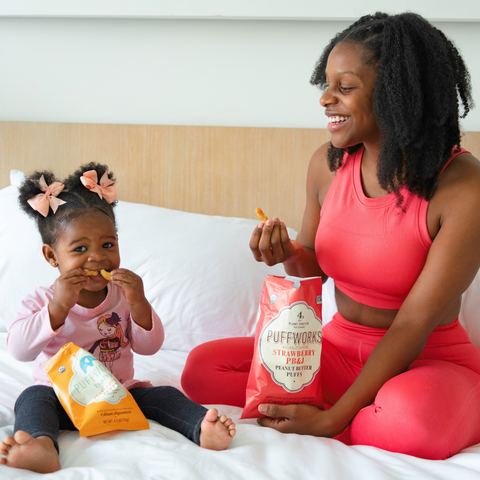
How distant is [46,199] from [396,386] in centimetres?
85

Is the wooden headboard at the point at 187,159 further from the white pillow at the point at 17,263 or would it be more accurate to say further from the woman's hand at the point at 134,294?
the woman's hand at the point at 134,294

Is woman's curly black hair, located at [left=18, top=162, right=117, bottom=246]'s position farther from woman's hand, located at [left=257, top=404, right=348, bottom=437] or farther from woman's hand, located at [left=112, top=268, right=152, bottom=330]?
woman's hand, located at [left=257, top=404, right=348, bottom=437]

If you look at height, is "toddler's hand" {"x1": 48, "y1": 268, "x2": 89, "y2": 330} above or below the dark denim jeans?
above

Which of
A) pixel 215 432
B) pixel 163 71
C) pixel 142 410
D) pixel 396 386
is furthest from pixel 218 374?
pixel 163 71

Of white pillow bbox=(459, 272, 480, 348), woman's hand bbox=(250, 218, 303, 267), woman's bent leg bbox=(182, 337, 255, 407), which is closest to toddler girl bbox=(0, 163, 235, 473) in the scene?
woman's bent leg bbox=(182, 337, 255, 407)

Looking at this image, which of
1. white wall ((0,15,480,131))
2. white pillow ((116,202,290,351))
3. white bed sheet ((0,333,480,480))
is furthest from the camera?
white wall ((0,15,480,131))

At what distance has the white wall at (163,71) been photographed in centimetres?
183

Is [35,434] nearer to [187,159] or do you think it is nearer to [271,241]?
[271,241]

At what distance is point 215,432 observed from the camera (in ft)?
2.66

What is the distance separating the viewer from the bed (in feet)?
2.41

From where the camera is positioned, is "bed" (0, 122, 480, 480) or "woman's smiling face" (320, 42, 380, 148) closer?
"bed" (0, 122, 480, 480)

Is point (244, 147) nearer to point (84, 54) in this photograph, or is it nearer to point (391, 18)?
point (84, 54)

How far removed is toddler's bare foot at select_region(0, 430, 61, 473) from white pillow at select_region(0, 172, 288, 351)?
68 cm

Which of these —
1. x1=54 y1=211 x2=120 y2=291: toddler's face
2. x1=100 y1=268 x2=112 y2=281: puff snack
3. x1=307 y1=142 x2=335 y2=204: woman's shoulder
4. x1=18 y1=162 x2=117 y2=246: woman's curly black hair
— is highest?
x1=307 y1=142 x2=335 y2=204: woman's shoulder
